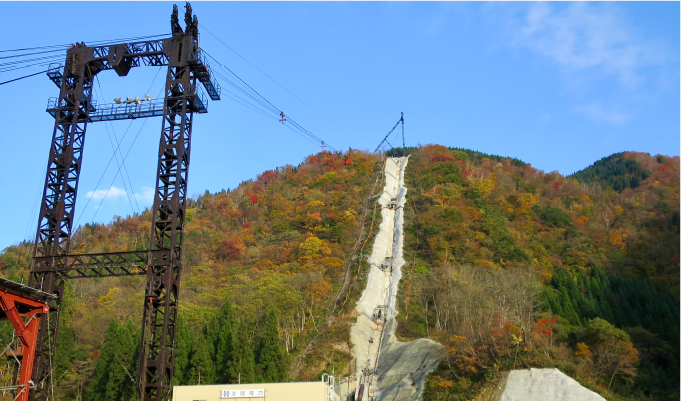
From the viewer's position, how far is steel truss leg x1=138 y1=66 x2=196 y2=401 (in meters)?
22.8

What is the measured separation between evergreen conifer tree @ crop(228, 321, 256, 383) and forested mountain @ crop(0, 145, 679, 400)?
0.10 metres

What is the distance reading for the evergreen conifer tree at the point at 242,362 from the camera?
3378cm

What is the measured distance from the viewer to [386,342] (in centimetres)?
4328

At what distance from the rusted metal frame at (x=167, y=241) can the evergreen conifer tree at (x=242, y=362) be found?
30.8 feet

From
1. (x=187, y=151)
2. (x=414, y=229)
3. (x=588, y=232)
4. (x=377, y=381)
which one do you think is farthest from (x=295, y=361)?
(x=588, y=232)

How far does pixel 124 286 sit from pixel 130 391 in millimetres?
23555

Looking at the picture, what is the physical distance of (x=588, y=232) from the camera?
59469 millimetres

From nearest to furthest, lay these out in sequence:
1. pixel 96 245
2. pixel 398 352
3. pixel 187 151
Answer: pixel 187 151 → pixel 398 352 → pixel 96 245

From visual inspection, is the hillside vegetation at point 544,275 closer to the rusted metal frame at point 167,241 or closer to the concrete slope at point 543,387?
the concrete slope at point 543,387

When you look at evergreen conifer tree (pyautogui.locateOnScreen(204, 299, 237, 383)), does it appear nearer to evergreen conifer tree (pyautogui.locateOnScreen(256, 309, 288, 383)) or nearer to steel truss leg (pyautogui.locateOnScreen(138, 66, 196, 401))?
evergreen conifer tree (pyautogui.locateOnScreen(256, 309, 288, 383))

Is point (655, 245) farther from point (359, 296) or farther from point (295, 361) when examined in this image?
point (295, 361)

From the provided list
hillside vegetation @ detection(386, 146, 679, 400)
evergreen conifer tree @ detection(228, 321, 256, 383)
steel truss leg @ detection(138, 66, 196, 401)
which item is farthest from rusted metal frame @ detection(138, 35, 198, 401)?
hillside vegetation @ detection(386, 146, 679, 400)

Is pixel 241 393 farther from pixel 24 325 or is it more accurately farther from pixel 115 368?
pixel 115 368

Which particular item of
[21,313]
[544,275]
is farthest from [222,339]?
[544,275]
